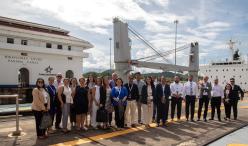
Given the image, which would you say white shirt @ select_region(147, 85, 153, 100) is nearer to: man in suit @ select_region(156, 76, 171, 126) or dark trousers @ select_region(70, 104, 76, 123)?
man in suit @ select_region(156, 76, 171, 126)

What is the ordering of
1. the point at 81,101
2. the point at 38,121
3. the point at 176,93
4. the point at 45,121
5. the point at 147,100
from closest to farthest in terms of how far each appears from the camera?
the point at 45,121 < the point at 38,121 < the point at 81,101 < the point at 147,100 < the point at 176,93

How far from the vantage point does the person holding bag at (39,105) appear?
6969mm

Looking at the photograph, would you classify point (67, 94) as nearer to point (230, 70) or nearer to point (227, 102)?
point (227, 102)

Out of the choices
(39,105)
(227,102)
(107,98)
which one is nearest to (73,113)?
(107,98)

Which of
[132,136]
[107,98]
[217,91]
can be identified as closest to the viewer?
[132,136]

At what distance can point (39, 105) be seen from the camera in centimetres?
699

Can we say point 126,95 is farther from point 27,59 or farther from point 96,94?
point 27,59

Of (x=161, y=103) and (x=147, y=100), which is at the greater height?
(x=147, y=100)

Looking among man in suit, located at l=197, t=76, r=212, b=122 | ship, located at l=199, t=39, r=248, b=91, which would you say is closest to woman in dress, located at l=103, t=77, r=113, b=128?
man in suit, located at l=197, t=76, r=212, b=122

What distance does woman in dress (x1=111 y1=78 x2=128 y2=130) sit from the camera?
837 centimetres

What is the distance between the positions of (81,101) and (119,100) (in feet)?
4.18

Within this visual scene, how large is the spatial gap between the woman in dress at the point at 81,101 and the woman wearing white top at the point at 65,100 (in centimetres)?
22

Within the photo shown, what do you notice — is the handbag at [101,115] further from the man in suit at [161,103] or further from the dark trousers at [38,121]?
the man in suit at [161,103]

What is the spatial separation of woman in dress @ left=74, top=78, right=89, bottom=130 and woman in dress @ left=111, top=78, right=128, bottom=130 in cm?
92
